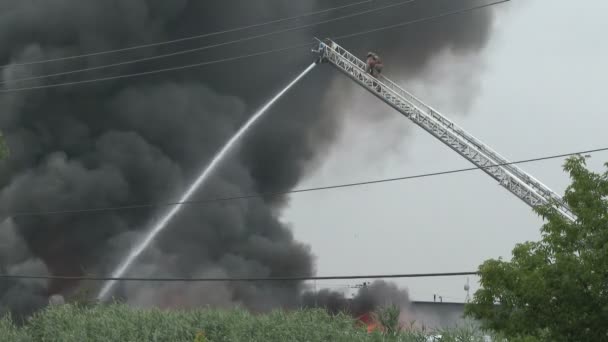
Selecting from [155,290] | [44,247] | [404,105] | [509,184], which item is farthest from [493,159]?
[44,247]

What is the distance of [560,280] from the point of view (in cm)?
1767

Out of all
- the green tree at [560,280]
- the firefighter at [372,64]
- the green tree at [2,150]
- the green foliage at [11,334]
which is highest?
the firefighter at [372,64]

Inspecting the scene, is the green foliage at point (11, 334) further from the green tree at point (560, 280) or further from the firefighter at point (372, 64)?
the firefighter at point (372, 64)

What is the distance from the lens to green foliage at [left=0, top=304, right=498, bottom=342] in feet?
45.1

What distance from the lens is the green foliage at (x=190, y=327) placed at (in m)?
13.7

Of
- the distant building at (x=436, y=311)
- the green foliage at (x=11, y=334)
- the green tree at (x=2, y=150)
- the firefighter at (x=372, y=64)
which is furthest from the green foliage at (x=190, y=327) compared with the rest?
the distant building at (x=436, y=311)

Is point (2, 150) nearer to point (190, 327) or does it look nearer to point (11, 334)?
point (11, 334)

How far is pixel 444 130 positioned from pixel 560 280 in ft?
35.2

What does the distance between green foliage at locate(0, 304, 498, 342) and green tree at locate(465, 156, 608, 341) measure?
13.2 ft

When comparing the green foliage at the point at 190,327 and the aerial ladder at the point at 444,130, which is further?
the aerial ladder at the point at 444,130

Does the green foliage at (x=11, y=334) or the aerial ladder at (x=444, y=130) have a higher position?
the aerial ladder at (x=444, y=130)

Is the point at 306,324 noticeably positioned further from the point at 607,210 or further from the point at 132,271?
the point at 132,271

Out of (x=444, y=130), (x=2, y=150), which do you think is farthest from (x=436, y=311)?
(x=2, y=150)

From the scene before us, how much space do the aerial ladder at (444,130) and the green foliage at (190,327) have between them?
13.0 m
